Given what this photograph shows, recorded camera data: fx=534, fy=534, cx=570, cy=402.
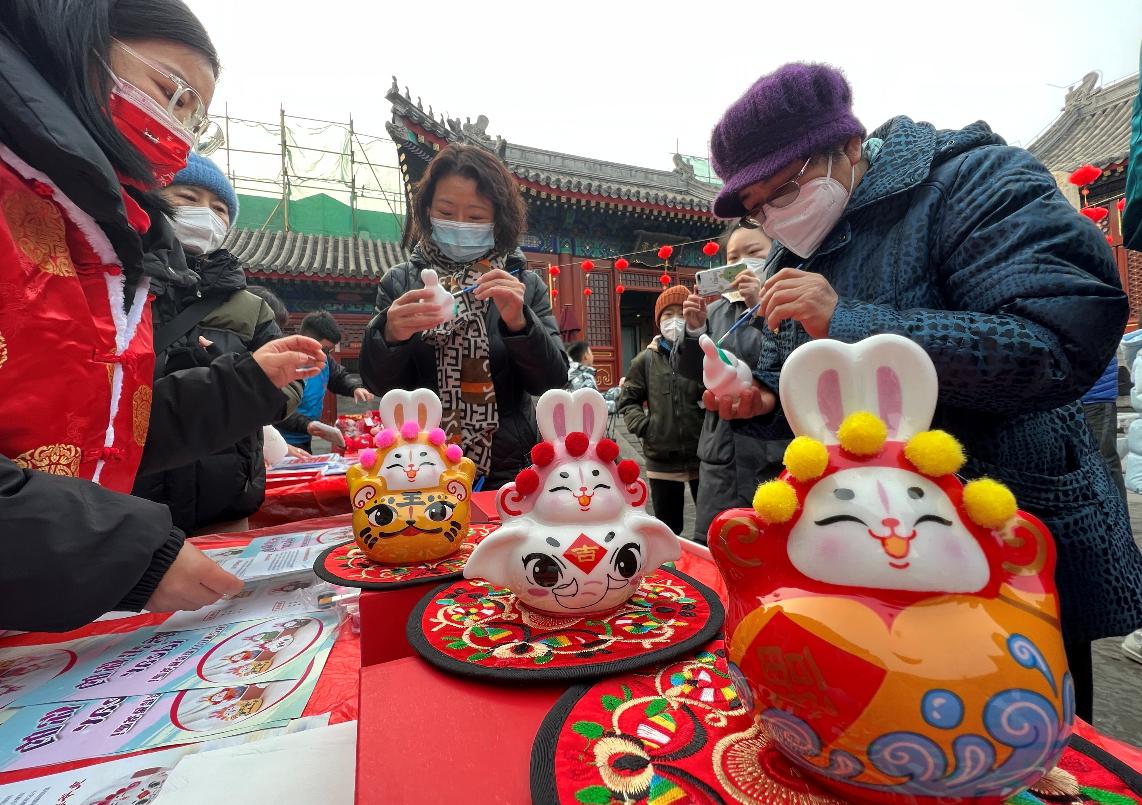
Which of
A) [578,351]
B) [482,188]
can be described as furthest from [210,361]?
[578,351]

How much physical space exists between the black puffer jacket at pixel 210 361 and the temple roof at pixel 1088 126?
522 inches

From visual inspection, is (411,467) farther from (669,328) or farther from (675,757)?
(669,328)

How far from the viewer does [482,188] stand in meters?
1.76

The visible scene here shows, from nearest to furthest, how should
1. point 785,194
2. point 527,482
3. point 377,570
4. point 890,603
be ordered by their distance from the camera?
point 890,603 < point 527,482 < point 785,194 < point 377,570

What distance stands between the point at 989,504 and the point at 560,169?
1107 centimetres

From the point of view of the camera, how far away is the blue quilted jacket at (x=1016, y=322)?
84 centimetres

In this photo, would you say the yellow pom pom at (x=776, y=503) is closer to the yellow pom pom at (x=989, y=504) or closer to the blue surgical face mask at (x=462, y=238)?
the yellow pom pom at (x=989, y=504)

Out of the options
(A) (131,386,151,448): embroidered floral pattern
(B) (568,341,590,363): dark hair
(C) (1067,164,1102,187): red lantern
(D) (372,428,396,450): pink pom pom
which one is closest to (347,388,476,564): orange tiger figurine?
(D) (372,428,396,450): pink pom pom

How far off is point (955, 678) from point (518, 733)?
50 centimetres

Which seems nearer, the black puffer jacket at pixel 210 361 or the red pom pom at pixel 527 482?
the red pom pom at pixel 527 482

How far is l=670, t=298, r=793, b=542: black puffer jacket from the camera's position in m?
1.44

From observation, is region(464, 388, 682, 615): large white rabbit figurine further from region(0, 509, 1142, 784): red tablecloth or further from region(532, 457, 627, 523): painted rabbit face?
region(0, 509, 1142, 784): red tablecloth

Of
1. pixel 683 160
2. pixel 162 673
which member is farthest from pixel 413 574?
pixel 683 160

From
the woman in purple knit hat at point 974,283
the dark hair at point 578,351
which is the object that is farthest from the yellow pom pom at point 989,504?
the dark hair at point 578,351
